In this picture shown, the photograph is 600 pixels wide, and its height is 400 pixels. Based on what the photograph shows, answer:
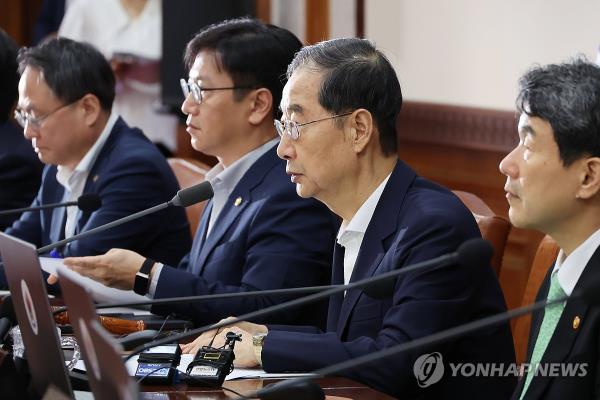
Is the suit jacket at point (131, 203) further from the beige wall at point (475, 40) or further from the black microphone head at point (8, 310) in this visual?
the beige wall at point (475, 40)

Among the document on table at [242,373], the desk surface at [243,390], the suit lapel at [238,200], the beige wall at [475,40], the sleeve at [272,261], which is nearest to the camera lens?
the desk surface at [243,390]

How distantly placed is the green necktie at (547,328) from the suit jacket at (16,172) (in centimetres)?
225

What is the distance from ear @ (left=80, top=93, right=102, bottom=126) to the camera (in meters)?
3.40

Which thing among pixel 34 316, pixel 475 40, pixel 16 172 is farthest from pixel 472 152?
pixel 34 316

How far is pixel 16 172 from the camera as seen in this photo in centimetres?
385

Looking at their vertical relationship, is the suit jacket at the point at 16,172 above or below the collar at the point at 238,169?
below

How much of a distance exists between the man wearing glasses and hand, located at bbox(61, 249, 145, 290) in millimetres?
518

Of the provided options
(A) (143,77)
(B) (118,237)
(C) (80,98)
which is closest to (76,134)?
(C) (80,98)

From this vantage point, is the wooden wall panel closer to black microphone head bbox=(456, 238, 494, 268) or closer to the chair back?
the chair back

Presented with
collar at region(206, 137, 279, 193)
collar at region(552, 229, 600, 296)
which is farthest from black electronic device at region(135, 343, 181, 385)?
collar at region(206, 137, 279, 193)

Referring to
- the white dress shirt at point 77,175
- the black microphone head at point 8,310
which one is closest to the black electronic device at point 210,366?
the black microphone head at point 8,310

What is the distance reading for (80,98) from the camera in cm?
340

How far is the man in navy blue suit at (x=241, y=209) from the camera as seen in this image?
105 inches

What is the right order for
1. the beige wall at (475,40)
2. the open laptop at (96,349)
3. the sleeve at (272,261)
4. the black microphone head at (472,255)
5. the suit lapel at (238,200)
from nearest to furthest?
the open laptop at (96,349) → the black microphone head at (472,255) → the sleeve at (272,261) → the suit lapel at (238,200) → the beige wall at (475,40)
